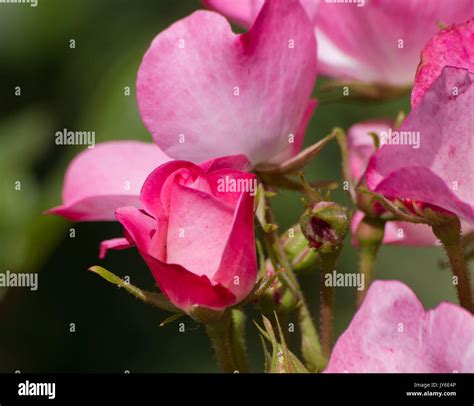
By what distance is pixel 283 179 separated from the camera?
697 mm

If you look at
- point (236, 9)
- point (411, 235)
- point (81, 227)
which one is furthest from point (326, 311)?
point (81, 227)

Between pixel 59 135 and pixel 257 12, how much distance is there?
2.50 ft

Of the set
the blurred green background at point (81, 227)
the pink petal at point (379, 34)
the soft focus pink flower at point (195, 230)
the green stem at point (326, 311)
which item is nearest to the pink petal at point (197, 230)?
the soft focus pink flower at point (195, 230)

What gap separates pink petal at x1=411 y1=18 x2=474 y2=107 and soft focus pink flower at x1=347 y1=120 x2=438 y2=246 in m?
0.16

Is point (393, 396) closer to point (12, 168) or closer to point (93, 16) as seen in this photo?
point (12, 168)

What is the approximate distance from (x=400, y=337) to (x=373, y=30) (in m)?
0.27

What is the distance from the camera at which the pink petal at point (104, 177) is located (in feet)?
2.14

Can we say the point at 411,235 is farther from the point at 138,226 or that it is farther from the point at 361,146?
the point at 138,226

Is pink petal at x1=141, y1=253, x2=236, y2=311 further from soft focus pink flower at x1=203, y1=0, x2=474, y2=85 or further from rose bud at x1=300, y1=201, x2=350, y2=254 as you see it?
soft focus pink flower at x1=203, y1=0, x2=474, y2=85

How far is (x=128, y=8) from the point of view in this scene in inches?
62.0

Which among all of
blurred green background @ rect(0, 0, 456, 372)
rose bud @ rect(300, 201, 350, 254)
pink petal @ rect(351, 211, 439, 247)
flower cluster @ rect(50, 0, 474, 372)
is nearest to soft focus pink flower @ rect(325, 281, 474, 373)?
flower cluster @ rect(50, 0, 474, 372)

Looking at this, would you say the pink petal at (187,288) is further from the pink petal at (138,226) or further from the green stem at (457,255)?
the green stem at (457,255)

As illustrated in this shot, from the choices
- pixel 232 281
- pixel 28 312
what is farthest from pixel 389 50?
pixel 28 312

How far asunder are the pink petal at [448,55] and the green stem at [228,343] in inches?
6.3
